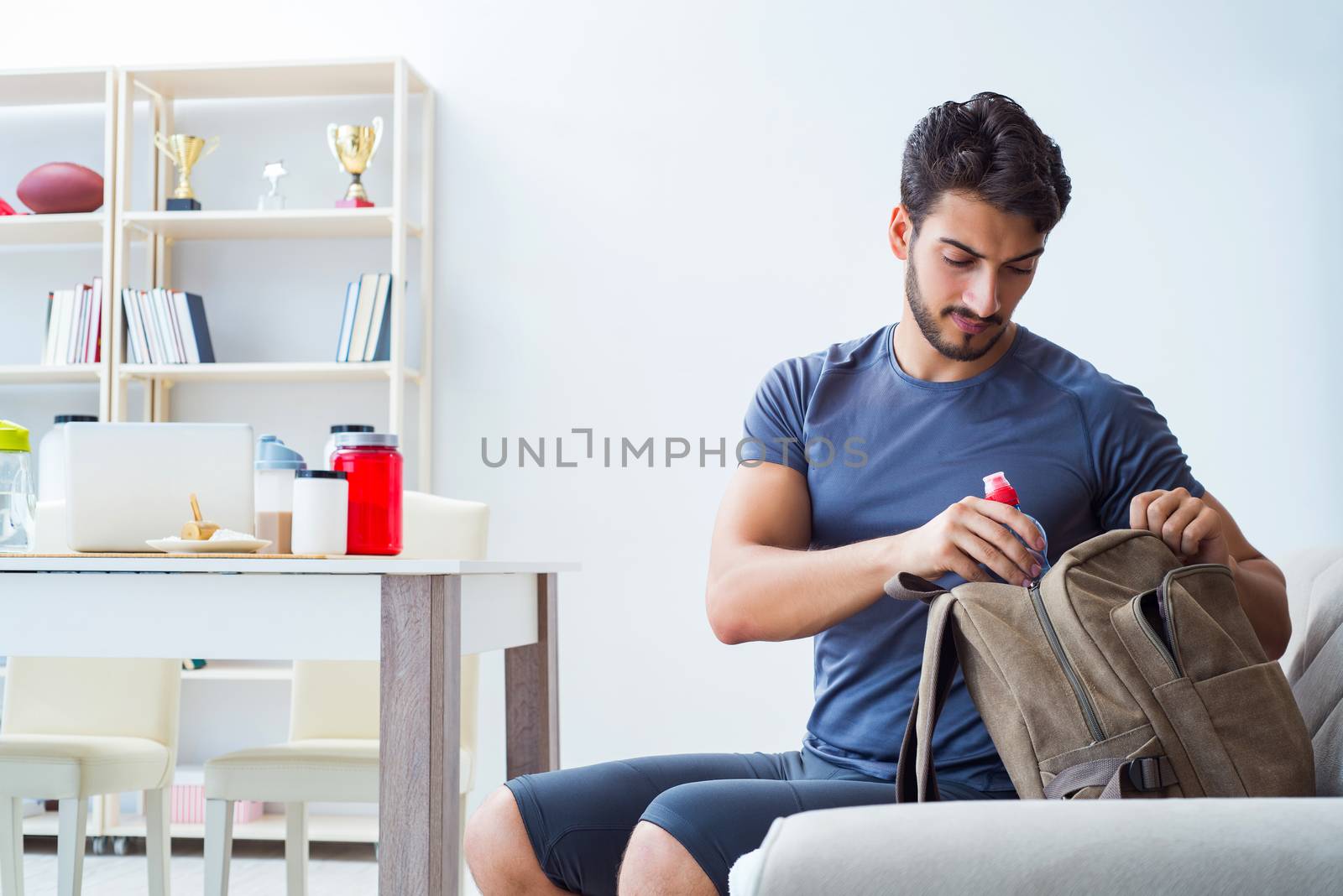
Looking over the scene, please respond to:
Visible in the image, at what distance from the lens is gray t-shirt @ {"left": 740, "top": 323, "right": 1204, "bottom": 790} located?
4.27 ft

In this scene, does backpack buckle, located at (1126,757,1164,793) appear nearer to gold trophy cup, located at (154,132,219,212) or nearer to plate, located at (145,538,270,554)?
plate, located at (145,538,270,554)

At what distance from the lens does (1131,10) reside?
3.30m

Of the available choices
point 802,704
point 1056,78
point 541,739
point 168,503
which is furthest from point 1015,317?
point 168,503

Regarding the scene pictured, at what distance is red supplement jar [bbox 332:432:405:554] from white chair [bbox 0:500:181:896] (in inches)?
30.7

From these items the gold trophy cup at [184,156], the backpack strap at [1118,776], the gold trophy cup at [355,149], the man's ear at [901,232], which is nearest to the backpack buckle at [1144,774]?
the backpack strap at [1118,776]

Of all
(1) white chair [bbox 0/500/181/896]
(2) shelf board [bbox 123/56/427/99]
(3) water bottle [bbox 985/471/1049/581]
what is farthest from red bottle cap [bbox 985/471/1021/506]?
(2) shelf board [bbox 123/56/427/99]

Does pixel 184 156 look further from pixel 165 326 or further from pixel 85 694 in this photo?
pixel 85 694

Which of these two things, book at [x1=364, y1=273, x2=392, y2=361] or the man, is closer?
the man

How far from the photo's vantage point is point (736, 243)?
3.38 metres

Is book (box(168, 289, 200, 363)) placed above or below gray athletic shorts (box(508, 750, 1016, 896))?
above

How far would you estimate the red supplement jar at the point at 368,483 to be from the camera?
168 centimetres

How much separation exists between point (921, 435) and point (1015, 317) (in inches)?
82.8

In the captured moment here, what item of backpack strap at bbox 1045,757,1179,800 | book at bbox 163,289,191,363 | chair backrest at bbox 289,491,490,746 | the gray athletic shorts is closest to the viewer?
backpack strap at bbox 1045,757,1179,800

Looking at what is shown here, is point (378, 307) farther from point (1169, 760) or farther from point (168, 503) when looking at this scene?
point (1169, 760)
